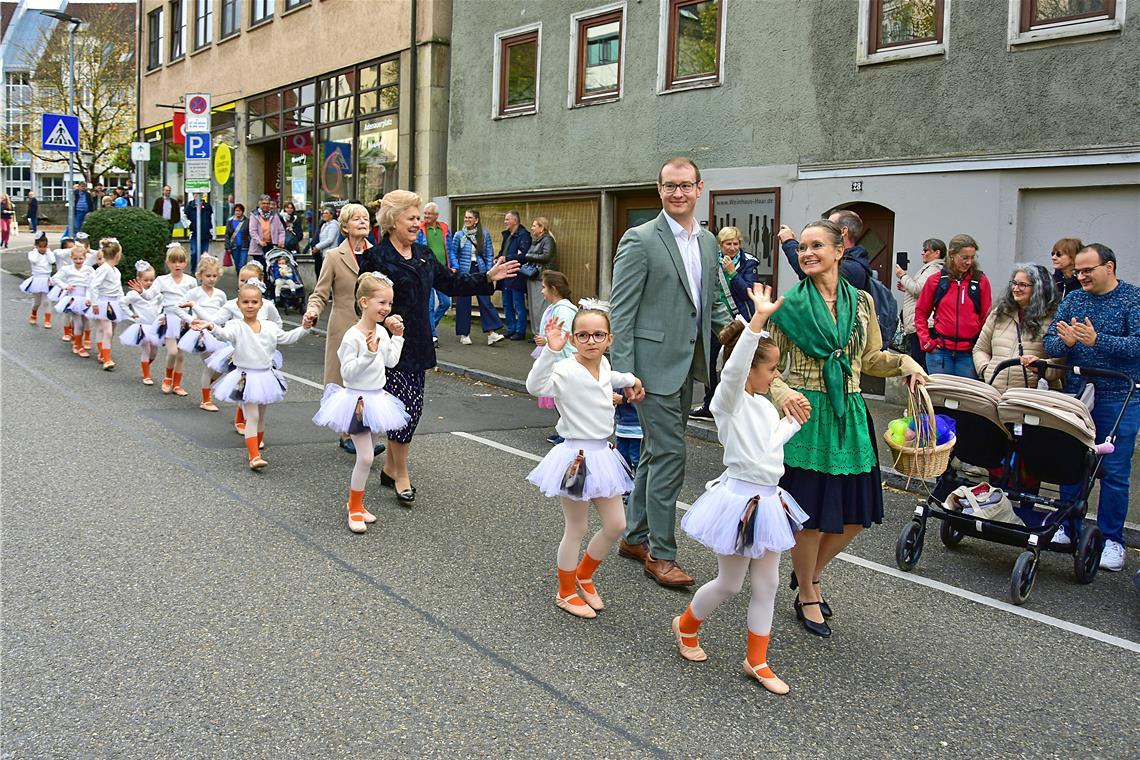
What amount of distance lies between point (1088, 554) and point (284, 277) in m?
16.4

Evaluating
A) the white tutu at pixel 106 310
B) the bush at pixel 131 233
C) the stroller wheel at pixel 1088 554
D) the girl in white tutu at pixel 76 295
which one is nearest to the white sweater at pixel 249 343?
the white tutu at pixel 106 310

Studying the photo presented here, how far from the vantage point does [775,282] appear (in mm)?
14352

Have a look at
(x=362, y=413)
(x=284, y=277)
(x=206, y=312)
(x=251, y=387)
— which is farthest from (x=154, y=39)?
(x=362, y=413)

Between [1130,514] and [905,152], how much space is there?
617cm

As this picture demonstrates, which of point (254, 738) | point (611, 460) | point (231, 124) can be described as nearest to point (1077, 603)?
point (611, 460)

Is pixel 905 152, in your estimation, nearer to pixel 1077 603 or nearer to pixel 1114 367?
pixel 1114 367

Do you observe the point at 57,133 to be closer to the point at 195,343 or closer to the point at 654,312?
the point at 195,343

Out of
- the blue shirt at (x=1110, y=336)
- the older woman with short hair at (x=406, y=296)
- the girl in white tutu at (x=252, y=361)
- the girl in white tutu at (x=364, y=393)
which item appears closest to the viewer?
the blue shirt at (x=1110, y=336)

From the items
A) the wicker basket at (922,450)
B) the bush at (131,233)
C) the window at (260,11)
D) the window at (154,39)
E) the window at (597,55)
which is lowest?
the wicker basket at (922,450)

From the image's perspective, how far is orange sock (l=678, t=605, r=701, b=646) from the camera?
469cm

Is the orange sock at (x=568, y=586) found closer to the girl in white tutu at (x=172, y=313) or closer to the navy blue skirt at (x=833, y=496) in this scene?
the navy blue skirt at (x=833, y=496)

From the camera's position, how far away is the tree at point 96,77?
1893 inches

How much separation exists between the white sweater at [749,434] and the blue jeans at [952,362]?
5687mm

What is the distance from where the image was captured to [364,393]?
22.3 ft
